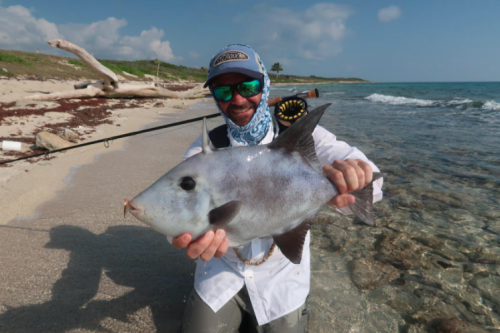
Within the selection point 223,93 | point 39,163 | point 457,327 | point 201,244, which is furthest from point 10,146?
point 457,327

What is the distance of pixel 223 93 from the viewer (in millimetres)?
2312

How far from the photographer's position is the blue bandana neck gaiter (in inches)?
92.4

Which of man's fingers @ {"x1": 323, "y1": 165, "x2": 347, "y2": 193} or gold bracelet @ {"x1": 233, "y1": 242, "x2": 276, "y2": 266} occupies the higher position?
man's fingers @ {"x1": 323, "y1": 165, "x2": 347, "y2": 193}

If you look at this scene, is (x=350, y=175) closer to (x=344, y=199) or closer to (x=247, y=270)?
(x=344, y=199)

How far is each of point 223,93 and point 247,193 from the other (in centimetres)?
100

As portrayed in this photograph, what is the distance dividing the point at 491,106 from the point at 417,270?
72.4 feet

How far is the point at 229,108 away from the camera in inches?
92.4

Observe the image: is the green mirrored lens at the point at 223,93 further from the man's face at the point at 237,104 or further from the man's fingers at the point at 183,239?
the man's fingers at the point at 183,239

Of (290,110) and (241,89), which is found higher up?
(241,89)

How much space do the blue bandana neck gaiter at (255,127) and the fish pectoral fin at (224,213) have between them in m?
0.92

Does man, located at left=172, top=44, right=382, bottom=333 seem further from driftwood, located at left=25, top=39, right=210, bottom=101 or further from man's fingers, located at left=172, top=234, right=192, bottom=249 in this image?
driftwood, located at left=25, top=39, right=210, bottom=101

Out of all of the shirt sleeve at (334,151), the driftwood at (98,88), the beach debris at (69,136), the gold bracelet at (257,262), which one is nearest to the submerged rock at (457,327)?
the shirt sleeve at (334,151)

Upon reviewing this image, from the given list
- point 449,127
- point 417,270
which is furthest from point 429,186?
point 449,127

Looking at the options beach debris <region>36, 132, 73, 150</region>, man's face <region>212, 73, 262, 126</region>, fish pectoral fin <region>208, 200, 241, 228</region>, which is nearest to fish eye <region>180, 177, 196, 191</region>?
fish pectoral fin <region>208, 200, 241, 228</region>
